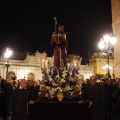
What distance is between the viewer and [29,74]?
49.6m

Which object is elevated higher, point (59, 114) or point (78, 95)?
point (78, 95)

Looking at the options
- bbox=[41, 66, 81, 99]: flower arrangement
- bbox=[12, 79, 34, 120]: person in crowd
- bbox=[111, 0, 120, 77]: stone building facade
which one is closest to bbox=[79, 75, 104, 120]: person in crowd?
bbox=[41, 66, 81, 99]: flower arrangement

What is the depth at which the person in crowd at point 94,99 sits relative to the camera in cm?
835

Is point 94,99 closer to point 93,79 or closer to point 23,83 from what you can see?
point 93,79

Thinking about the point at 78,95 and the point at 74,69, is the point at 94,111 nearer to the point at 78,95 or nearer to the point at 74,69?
the point at 78,95

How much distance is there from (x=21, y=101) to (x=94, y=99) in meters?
2.64

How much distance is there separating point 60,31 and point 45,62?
1.69 meters

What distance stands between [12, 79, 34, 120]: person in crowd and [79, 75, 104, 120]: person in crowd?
2.03m

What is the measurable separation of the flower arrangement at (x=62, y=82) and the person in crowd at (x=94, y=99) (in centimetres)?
63

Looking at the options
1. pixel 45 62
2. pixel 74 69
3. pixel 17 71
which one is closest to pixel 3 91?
pixel 45 62

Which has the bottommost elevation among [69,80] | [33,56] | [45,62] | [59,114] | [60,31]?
[59,114]

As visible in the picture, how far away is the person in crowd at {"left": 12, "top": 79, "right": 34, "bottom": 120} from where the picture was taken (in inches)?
291

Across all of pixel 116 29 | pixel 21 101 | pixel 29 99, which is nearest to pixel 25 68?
pixel 116 29

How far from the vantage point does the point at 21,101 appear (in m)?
7.54
